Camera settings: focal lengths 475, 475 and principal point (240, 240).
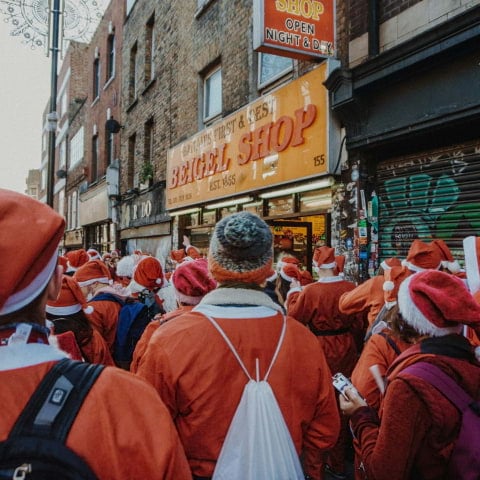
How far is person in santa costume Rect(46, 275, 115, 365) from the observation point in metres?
3.45

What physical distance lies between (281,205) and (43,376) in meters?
7.56

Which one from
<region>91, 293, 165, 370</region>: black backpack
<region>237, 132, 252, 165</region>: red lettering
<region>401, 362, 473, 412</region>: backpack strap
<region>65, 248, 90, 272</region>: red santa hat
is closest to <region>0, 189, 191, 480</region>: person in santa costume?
<region>401, 362, 473, 412</region>: backpack strap

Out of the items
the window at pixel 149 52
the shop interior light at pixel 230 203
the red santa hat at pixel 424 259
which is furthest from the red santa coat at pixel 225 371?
the window at pixel 149 52

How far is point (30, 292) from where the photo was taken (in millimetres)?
1111

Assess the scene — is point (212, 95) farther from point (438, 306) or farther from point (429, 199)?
point (438, 306)

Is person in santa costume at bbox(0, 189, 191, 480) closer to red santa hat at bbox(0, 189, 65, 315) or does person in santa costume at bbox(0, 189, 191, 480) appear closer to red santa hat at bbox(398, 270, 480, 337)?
red santa hat at bbox(0, 189, 65, 315)

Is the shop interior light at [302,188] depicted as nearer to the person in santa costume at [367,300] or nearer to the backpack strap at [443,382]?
the person in santa costume at [367,300]

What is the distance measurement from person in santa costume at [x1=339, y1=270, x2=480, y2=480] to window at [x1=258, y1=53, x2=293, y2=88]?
22.5 feet

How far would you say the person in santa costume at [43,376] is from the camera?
1.04 m

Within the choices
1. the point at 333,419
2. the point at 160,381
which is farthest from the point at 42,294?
the point at 333,419

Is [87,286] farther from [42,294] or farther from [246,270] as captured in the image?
[42,294]

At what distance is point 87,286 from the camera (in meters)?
5.22

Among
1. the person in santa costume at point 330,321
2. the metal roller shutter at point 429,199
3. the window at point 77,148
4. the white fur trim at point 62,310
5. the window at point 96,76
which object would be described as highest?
the window at point 96,76

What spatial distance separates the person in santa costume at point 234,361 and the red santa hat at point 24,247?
2.86ft
